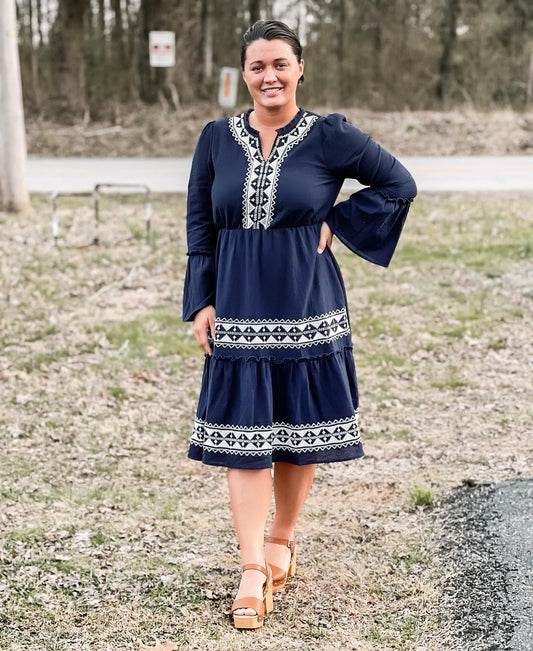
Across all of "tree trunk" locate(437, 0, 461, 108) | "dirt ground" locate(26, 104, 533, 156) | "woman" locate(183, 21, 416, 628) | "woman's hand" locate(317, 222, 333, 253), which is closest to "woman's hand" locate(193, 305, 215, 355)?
"woman" locate(183, 21, 416, 628)

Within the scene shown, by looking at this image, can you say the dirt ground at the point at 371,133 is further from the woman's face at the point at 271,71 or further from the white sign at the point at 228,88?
the woman's face at the point at 271,71

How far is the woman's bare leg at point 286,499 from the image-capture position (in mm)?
3461

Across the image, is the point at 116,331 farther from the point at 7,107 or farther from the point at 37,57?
the point at 37,57

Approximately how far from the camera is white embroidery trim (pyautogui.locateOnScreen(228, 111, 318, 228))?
3154mm

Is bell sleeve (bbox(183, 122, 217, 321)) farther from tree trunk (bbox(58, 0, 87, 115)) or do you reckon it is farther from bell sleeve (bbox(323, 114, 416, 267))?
tree trunk (bbox(58, 0, 87, 115))

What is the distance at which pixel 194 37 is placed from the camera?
2114 centimetres

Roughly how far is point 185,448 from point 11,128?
267 inches

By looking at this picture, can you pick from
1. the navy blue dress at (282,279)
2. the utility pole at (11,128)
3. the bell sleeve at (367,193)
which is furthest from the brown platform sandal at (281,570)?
the utility pole at (11,128)

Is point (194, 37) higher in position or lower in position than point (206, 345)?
higher

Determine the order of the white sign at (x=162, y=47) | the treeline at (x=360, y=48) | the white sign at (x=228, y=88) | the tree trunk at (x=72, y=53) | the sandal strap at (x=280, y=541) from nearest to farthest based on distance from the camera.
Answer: the sandal strap at (x=280, y=541) → the white sign at (x=162, y=47) → the white sign at (x=228, y=88) → the tree trunk at (x=72, y=53) → the treeline at (x=360, y=48)

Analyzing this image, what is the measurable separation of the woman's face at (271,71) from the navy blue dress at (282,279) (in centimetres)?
11

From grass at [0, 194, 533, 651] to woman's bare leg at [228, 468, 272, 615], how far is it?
168 millimetres

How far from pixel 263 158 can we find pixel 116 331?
13.4 feet

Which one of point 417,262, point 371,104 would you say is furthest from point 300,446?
point 371,104
